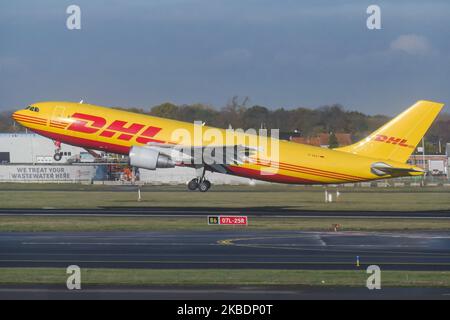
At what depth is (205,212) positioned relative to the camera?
189 feet

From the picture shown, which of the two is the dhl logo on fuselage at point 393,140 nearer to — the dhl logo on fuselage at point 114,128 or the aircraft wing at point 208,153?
the aircraft wing at point 208,153

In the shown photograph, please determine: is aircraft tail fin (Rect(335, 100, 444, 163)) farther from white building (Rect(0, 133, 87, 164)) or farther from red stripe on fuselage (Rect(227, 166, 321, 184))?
white building (Rect(0, 133, 87, 164))

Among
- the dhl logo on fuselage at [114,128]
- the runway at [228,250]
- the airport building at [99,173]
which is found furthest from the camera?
the airport building at [99,173]

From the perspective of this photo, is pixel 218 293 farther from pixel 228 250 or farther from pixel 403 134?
pixel 403 134

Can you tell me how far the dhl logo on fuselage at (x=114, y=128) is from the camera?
59531 mm

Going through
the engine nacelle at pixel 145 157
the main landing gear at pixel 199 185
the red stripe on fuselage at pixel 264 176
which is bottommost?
the main landing gear at pixel 199 185

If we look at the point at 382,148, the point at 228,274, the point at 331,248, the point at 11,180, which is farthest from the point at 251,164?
the point at 11,180

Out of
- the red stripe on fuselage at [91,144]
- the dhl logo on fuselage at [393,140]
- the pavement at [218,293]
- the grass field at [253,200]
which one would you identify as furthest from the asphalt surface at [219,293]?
the grass field at [253,200]

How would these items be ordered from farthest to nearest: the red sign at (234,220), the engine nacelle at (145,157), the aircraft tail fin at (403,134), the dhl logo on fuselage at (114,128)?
the aircraft tail fin at (403,134), the dhl logo on fuselage at (114,128), the engine nacelle at (145,157), the red sign at (234,220)

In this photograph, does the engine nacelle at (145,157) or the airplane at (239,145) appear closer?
the engine nacelle at (145,157)

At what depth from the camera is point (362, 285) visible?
89.1ft
